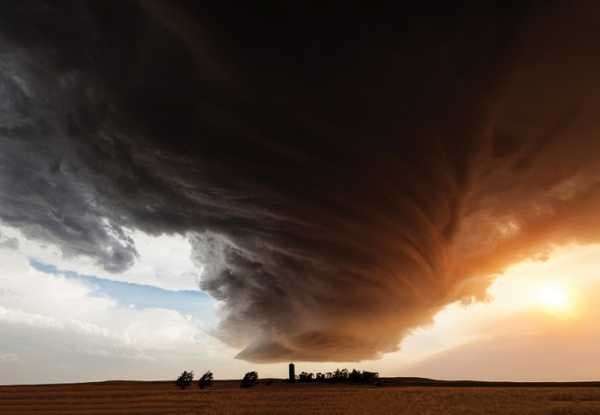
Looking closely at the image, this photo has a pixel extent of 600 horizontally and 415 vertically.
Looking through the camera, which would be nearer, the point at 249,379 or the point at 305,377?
the point at 249,379

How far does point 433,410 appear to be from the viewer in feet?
146

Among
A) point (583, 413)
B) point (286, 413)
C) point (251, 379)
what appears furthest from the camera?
point (251, 379)

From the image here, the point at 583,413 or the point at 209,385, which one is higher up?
the point at 209,385

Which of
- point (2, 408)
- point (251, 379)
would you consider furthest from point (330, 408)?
point (251, 379)

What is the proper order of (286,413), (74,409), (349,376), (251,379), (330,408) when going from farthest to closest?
(349,376)
(251,379)
(74,409)
(330,408)
(286,413)

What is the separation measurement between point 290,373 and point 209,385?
37288 millimetres

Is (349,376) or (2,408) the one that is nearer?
(2,408)

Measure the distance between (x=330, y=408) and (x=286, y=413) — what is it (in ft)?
22.0

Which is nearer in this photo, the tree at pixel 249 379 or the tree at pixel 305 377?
the tree at pixel 249 379

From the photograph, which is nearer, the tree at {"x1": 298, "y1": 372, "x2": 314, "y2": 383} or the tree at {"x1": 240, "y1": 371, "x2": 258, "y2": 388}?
the tree at {"x1": 240, "y1": 371, "x2": 258, "y2": 388}

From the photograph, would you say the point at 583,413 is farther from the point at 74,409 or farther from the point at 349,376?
the point at 349,376

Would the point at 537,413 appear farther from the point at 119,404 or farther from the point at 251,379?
the point at 251,379

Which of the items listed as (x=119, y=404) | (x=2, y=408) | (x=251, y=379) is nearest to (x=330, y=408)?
(x=119, y=404)

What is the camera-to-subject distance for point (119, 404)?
5659 centimetres
